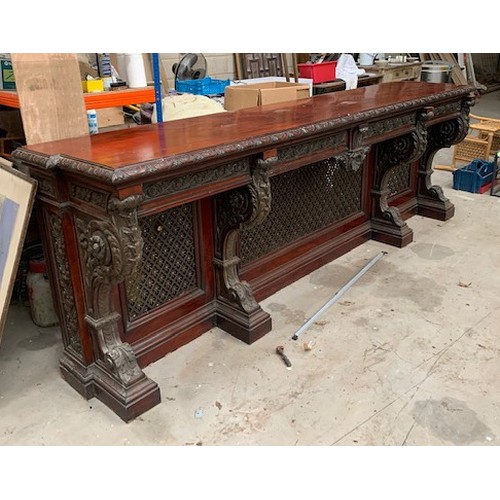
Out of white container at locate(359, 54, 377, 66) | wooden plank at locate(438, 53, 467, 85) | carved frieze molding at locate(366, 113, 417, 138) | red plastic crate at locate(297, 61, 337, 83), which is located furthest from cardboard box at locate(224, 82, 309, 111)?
wooden plank at locate(438, 53, 467, 85)

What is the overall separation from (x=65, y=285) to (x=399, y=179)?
103 inches

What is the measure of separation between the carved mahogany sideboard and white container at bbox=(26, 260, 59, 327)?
1.40 feet

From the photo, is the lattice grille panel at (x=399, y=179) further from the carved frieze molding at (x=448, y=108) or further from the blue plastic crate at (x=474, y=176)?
the blue plastic crate at (x=474, y=176)

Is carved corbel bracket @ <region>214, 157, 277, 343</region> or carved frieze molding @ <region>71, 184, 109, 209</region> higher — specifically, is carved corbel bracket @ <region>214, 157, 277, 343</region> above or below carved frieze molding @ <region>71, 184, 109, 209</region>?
below

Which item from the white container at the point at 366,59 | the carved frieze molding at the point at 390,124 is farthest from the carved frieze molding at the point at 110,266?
the white container at the point at 366,59

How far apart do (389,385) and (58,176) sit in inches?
62.0

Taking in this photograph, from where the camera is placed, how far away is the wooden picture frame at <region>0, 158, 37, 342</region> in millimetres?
2078

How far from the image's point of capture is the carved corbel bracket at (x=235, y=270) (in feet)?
7.76

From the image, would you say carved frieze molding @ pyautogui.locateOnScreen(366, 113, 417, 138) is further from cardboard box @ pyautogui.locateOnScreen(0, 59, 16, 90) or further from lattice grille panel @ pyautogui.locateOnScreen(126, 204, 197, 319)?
cardboard box @ pyautogui.locateOnScreen(0, 59, 16, 90)

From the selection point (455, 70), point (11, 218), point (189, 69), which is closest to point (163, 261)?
point (11, 218)

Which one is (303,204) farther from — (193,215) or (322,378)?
(322,378)

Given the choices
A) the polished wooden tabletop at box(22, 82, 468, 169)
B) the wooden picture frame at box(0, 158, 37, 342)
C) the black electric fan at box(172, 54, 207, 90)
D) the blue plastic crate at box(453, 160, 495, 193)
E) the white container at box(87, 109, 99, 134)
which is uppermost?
the black electric fan at box(172, 54, 207, 90)

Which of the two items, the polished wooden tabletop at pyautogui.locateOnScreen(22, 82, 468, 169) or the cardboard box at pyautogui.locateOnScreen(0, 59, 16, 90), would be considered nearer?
the polished wooden tabletop at pyautogui.locateOnScreen(22, 82, 468, 169)
